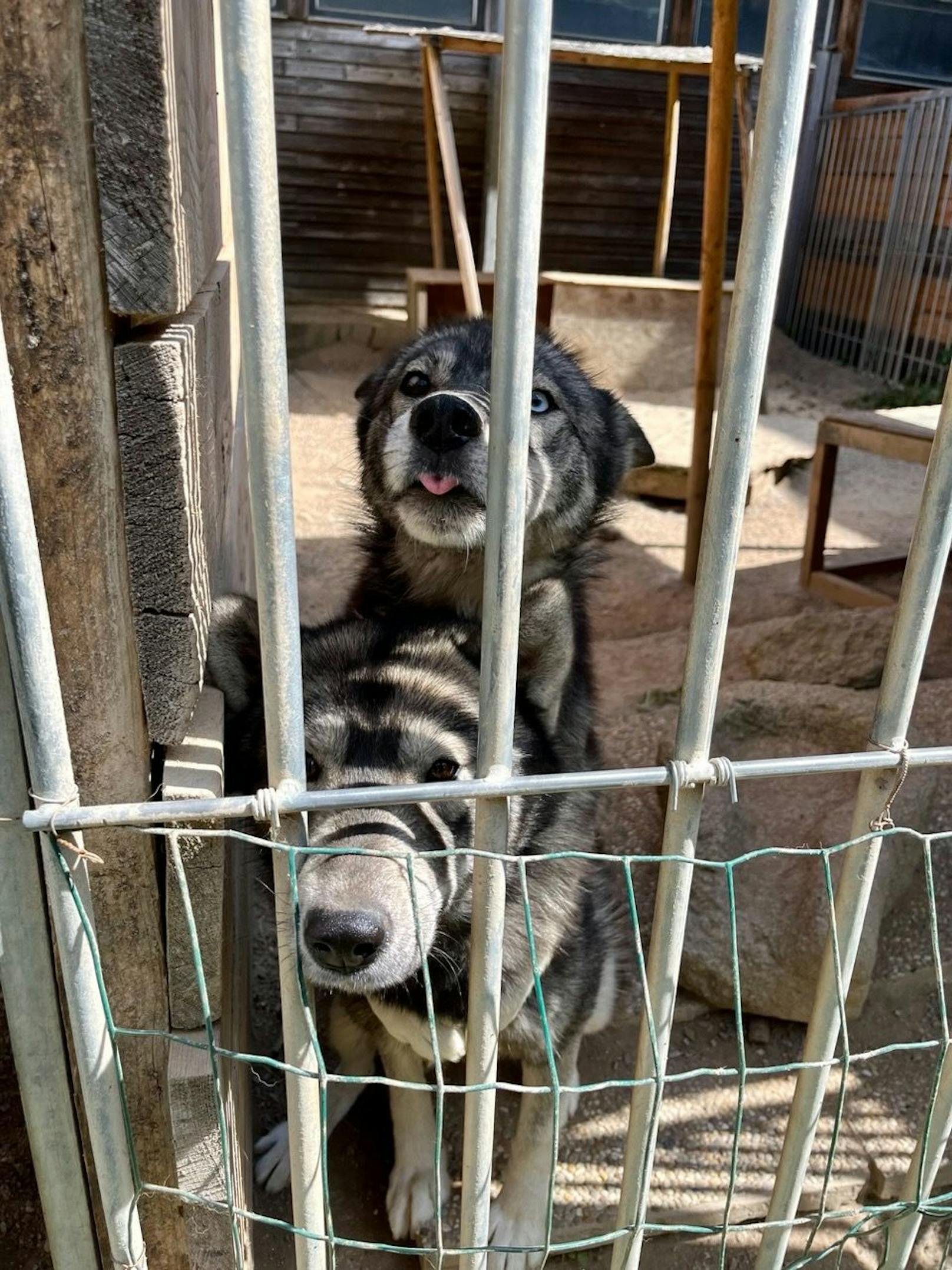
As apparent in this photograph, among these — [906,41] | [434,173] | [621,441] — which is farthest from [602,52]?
[906,41]

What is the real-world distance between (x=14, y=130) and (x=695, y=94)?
10745 mm

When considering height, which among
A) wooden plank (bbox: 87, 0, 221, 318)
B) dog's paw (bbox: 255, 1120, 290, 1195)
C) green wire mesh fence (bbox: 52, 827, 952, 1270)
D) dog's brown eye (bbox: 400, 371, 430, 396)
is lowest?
dog's paw (bbox: 255, 1120, 290, 1195)

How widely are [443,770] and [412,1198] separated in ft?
3.59

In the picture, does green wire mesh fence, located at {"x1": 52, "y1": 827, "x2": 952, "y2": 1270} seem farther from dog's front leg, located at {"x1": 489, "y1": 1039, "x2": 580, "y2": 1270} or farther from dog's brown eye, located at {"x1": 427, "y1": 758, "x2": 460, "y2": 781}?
dog's front leg, located at {"x1": 489, "y1": 1039, "x2": 580, "y2": 1270}

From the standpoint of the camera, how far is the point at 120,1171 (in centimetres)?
148

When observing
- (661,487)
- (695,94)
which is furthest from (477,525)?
(695,94)

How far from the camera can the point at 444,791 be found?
52.1 inches

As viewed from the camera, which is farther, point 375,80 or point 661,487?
point 375,80

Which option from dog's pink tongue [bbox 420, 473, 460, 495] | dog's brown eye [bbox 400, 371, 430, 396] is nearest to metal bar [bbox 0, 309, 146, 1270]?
dog's pink tongue [bbox 420, 473, 460, 495]

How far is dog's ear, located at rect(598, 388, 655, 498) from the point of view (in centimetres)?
282

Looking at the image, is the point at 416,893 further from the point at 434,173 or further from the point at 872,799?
the point at 434,173

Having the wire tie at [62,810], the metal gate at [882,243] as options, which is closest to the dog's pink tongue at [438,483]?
the wire tie at [62,810]

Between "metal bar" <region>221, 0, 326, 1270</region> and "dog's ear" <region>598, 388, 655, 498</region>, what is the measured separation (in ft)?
5.50

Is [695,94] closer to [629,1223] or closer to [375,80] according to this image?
[375,80]
